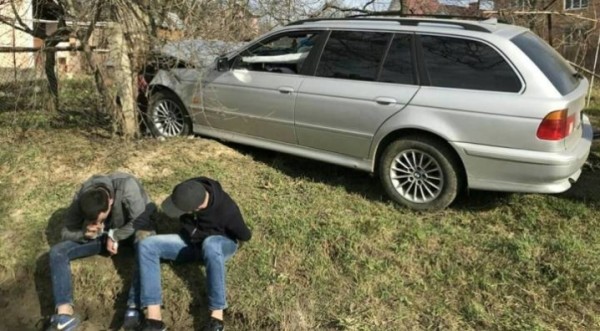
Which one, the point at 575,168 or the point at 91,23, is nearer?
the point at 575,168

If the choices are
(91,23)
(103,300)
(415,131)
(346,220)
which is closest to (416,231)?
(346,220)

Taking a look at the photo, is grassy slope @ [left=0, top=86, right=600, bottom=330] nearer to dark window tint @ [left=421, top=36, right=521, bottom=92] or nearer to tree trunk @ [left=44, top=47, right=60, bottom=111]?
dark window tint @ [left=421, top=36, right=521, bottom=92]

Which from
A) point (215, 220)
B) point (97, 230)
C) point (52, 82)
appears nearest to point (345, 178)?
point (215, 220)

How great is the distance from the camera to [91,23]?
5.93 meters

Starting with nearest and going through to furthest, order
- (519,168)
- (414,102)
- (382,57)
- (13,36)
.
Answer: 1. (519,168)
2. (414,102)
3. (382,57)
4. (13,36)

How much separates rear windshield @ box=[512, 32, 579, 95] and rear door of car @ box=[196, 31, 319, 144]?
6.24 ft

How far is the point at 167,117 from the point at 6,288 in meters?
2.70

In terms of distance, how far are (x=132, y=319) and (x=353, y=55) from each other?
2.96 m

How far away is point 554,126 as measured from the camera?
14.2 ft

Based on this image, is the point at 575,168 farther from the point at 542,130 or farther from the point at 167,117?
the point at 167,117

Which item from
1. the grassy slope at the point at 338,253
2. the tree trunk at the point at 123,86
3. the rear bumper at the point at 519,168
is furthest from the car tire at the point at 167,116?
the rear bumper at the point at 519,168

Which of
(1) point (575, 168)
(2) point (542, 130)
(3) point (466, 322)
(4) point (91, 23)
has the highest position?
(4) point (91, 23)

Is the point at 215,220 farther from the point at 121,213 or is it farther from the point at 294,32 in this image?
the point at 294,32

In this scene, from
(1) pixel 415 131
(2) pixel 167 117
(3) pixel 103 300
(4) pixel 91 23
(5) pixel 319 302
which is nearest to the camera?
(5) pixel 319 302
